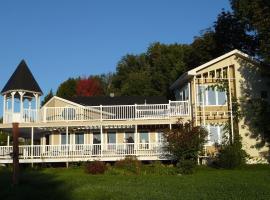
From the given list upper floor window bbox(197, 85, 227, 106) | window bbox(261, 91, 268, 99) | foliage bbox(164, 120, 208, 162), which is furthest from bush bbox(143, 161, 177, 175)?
window bbox(261, 91, 268, 99)

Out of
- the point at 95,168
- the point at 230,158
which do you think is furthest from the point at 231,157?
the point at 95,168

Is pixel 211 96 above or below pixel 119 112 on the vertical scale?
above

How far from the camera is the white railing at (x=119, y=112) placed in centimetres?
3753

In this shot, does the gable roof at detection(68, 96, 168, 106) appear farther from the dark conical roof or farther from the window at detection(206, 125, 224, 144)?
the window at detection(206, 125, 224, 144)

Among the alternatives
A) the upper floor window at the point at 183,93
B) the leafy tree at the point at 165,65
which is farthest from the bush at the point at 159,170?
the leafy tree at the point at 165,65

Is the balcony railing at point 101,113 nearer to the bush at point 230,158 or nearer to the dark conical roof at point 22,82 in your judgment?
the dark conical roof at point 22,82

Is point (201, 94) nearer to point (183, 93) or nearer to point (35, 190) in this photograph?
point (183, 93)

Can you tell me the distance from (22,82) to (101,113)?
7.58m

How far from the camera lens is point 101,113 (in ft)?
122

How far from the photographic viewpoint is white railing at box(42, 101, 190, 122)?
37.5 m

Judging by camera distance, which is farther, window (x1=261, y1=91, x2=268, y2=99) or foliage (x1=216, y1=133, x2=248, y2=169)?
window (x1=261, y1=91, x2=268, y2=99)

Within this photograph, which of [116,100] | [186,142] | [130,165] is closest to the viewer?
[130,165]

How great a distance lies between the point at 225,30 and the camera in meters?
53.6

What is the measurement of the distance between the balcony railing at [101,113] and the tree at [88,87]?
41160 mm
